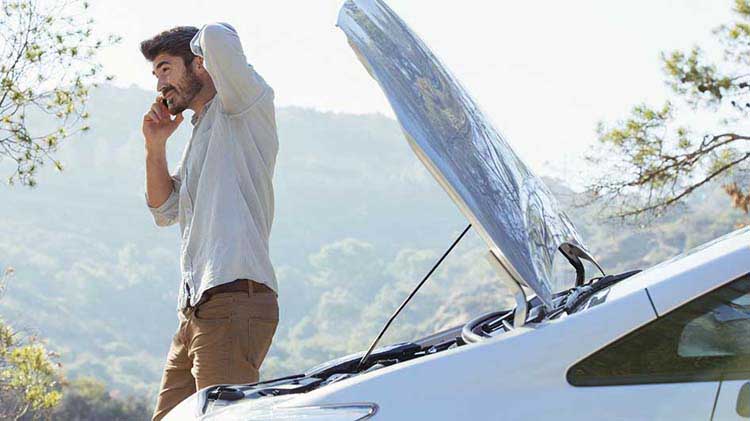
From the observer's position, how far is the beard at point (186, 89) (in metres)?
4.19

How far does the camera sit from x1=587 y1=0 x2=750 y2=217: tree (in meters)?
11.7

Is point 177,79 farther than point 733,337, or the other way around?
point 177,79

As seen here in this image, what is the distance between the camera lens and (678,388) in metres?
2.45

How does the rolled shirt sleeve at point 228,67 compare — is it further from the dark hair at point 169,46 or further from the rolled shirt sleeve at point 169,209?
the rolled shirt sleeve at point 169,209

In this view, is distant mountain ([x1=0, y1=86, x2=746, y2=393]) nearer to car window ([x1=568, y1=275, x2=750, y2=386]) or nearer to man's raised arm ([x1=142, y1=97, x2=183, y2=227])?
man's raised arm ([x1=142, y1=97, x2=183, y2=227])

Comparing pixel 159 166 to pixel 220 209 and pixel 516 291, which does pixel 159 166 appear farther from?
pixel 516 291

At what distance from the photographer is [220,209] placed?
12.9ft

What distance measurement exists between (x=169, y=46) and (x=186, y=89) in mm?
160

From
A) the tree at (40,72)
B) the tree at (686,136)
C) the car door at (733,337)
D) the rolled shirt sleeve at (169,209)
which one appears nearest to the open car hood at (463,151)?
the car door at (733,337)

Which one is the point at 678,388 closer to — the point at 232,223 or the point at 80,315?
the point at 232,223

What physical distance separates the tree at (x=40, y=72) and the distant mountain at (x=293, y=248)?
44.5 metres

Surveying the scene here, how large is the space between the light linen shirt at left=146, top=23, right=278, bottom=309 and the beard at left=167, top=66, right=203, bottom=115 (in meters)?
0.10

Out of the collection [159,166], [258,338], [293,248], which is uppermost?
[293,248]

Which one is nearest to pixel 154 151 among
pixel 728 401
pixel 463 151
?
pixel 463 151
